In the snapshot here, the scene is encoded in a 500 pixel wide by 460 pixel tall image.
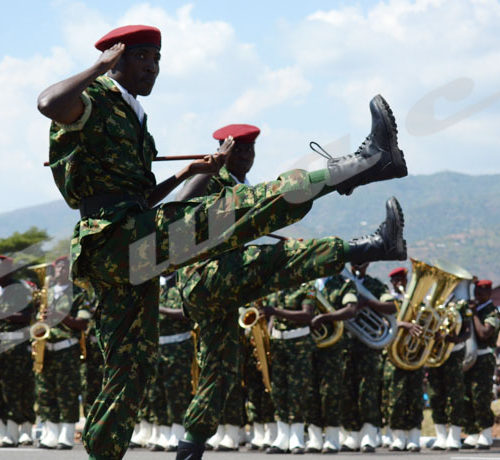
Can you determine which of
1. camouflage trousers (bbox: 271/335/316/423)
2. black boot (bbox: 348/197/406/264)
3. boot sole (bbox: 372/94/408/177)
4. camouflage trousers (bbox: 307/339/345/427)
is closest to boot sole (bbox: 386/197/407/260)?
black boot (bbox: 348/197/406/264)

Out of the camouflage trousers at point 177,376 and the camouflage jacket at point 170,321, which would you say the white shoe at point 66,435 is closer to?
the camouflage trousers at point 177,376

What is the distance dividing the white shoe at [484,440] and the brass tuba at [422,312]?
1.36m

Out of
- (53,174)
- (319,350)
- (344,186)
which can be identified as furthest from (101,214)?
(319,350)

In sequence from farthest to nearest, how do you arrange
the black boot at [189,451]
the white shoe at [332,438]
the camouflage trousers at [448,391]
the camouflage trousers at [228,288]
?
the camouflage trousers at [448,391] < the white shoe at [332,438] < the black boot at [189,451] < the camouflage trousers at [228,288]

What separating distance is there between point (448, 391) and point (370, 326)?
5.02 ft

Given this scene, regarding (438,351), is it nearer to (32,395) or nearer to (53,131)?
(32,395)

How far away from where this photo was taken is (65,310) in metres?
12.5

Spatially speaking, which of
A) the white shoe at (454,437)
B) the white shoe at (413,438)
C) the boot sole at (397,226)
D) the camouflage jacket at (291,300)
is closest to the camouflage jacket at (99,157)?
the boot sole at (397,226)

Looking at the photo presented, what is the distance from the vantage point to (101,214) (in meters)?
5.24

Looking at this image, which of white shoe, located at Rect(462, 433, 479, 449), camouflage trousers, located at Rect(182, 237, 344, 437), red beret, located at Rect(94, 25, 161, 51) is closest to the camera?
red beret, located at Rect(94, 25, 161, 51)

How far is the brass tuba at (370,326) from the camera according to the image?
41.1 ft

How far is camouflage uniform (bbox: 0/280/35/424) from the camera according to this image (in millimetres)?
12703

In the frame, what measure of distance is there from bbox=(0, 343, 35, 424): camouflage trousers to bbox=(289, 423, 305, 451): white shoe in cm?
356

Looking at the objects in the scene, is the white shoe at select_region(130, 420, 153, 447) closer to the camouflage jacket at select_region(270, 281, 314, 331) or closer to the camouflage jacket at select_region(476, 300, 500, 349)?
the camouflage jacket at select_region(270, 281, 314, 331)
